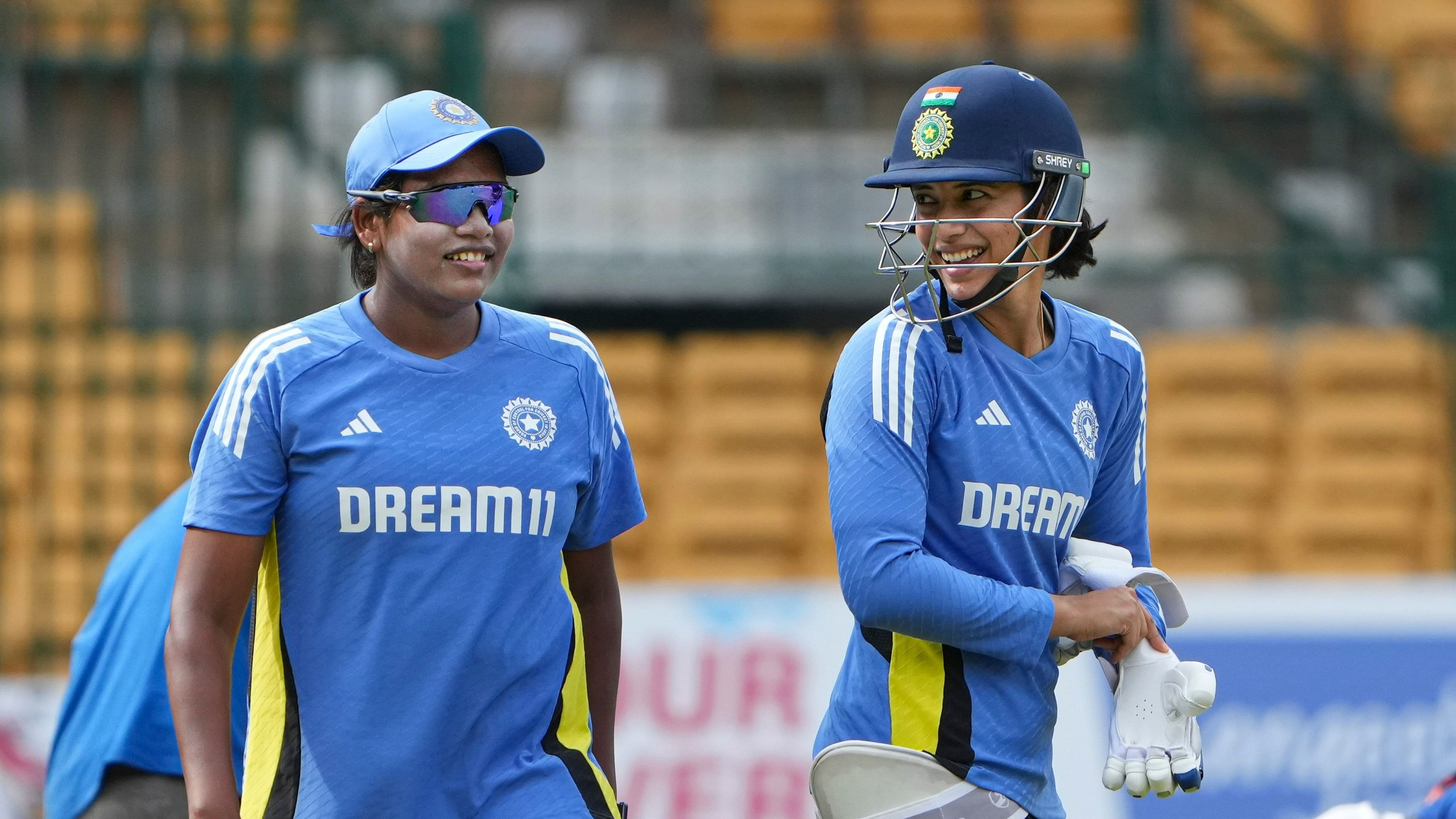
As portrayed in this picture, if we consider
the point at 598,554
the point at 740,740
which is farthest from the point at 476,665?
the point at 740,740

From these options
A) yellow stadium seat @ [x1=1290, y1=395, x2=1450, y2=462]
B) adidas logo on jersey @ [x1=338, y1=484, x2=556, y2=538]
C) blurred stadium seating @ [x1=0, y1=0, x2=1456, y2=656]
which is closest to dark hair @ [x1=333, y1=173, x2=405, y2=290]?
adidas logo on jersey @ [x1=338, y1=484, x2=556, y2=538]

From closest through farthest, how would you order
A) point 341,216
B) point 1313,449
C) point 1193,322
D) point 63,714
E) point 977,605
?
point 977,605
point 341,216
point 63,714
point 1313,449
point 1193,322

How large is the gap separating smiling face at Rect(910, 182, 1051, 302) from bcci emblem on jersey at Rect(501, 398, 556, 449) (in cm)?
76

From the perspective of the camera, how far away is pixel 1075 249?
3.54 m

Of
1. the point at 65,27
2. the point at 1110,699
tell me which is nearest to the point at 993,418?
the point at 1110,699

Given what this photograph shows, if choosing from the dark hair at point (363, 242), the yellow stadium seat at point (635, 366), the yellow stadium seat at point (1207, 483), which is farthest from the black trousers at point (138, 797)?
the yellow stadium seat at point (1207, 483)

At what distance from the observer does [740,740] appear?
7.24 metres

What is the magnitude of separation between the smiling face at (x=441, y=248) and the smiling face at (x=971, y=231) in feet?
2.56

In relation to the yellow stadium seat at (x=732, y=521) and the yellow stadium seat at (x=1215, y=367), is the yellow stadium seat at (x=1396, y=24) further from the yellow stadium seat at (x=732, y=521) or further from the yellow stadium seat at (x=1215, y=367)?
the yellow stadium seat at (x=732, y=521)

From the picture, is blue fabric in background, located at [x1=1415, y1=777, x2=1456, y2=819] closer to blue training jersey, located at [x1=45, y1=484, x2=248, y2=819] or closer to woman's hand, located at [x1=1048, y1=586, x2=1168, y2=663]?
woman's hand, located at [x1=1048, y1=586, x2=1168, y2=663]

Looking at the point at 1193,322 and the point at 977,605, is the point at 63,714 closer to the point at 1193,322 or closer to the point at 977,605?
the point at 977,605

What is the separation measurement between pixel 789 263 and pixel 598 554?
7033 millimetres

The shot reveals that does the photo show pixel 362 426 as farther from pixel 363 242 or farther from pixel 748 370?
pixel 748 370

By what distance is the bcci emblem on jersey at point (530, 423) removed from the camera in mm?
3266
